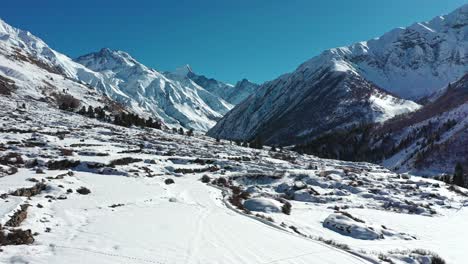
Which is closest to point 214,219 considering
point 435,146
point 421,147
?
point 435,146

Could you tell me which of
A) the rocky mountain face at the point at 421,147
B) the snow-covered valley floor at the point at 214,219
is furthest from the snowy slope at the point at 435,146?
the snow-covered valley floor at the point at 214,219

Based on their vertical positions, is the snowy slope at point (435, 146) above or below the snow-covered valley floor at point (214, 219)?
above

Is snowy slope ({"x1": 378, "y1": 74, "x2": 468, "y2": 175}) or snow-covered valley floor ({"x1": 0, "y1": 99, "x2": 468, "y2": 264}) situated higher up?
snowy slope ({"x1": 378, "y1": 74, "x2": 468, "y2": 175})

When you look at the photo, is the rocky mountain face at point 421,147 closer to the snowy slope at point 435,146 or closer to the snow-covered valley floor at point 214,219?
the snowy slope at point 435,146

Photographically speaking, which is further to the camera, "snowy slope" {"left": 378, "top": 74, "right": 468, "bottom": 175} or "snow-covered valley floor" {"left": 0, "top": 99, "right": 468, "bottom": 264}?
"snowy slope" {"left": 378, "top": 74, "right": 468, "bottom": 175}

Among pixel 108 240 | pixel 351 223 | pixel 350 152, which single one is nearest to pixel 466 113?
pixel 350 152

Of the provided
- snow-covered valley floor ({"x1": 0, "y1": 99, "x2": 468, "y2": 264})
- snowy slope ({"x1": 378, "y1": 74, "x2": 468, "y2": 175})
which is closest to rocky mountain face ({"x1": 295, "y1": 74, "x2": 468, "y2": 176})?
snowy slope ({"x1": 378, "y1": 74, "x2": 468, "y2": 175})

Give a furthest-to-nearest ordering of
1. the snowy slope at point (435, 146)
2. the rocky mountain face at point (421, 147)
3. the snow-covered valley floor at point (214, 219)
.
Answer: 1. the rocky mountain face at point (421, 147)
2. the snowy slope at point (435, 146)
3. the snow-covered valley floor at point (214, 219)

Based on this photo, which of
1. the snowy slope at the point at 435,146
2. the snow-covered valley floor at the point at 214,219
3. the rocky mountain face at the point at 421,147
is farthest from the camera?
the rocky mountain face at the point at 421,147

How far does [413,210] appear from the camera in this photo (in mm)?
39156

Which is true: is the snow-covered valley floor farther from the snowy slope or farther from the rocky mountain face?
the rocky mountain face

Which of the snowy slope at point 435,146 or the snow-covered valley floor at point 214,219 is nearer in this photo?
the snow-covered valley floor at point 214,219

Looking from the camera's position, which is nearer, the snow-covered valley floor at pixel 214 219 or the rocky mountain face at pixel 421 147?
the snow-covered valley floor at pixel 214 219

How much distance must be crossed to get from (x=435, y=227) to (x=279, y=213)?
41.2 ft
